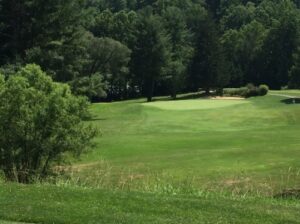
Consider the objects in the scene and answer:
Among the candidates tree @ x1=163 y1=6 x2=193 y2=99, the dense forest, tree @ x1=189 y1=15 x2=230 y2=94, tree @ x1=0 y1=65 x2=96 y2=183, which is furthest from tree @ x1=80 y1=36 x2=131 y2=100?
tree @ x1=0 y1=65 x2=96 y2=183

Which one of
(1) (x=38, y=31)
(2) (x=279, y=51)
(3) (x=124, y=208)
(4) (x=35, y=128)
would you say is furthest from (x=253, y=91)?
(3) (x=124, y=208)

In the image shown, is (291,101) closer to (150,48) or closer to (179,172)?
(150,48)

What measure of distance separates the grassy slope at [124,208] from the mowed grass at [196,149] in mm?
3024

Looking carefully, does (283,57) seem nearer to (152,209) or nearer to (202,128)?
(202,128)

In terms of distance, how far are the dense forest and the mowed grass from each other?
7.56 m

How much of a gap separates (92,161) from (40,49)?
76.7ft

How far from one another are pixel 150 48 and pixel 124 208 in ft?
253

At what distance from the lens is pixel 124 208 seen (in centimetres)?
937

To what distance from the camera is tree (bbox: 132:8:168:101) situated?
8562 centimetres

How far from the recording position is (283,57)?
3814 inches

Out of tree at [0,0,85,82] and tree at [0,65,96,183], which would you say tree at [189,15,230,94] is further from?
tree at [0,65,96,183]

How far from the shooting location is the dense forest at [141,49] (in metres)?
48.4

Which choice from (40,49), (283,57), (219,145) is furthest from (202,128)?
(283,57)

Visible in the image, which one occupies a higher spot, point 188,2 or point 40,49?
point 188,2
